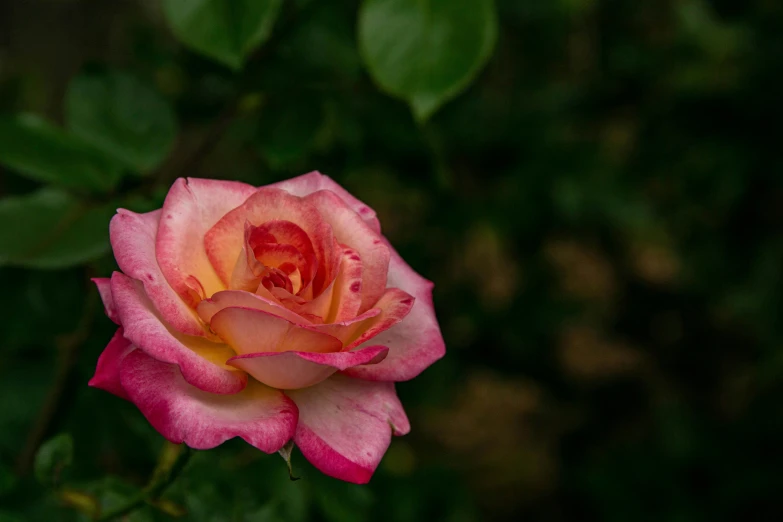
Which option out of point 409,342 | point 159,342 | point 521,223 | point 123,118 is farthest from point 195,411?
point 521,223

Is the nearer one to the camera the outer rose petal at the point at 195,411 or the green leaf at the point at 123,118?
the outer rose petal at the point at 195,411

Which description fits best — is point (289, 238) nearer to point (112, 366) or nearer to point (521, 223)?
point (112, 366)

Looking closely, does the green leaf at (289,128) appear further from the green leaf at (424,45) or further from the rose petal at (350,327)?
the rose petal at (350,327)

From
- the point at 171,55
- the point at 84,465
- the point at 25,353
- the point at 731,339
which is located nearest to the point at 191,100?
the point at 171,55

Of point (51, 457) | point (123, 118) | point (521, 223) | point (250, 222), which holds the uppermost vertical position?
point (250, 222)

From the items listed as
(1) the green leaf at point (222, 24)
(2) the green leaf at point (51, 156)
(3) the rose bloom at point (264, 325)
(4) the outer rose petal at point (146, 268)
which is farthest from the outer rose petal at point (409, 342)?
(2) the green leaf at point (51, 156)

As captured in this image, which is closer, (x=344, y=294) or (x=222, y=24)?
(x=344, y=294)
